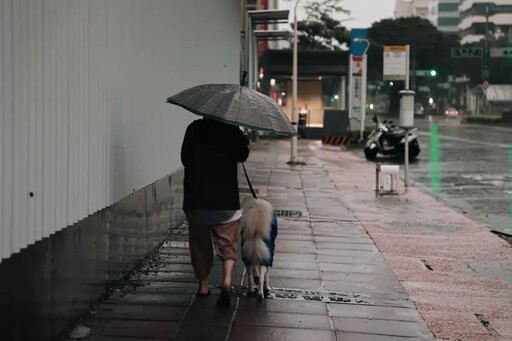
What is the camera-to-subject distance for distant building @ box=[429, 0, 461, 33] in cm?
14025

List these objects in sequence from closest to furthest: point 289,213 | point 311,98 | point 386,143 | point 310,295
A: 1. point 310,295
2. point 289,213
3. point 386,143
4. point 311,98

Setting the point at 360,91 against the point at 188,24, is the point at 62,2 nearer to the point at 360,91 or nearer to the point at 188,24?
the point at 188,24

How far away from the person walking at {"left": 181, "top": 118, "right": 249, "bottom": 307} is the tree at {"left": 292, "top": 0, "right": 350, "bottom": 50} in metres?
58.9

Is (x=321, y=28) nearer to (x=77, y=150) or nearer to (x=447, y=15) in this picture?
(x=77, y=150)

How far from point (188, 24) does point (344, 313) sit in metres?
5.55

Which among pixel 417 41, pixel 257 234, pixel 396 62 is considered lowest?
pixel 257 234

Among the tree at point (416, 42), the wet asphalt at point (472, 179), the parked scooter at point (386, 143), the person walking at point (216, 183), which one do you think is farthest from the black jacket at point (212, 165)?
the tree at point (416, 42)

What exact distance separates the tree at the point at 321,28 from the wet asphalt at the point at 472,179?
115ft

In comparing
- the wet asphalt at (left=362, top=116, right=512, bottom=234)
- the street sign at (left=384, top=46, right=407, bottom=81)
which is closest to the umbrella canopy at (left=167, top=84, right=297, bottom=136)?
the wet asphalt at (left=362, top=116, right=512, bottom=234)

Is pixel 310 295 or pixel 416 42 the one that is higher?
pixel 416 42

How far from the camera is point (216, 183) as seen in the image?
5.93 m

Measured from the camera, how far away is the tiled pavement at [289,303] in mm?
5273

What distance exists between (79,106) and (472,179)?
1530 cm

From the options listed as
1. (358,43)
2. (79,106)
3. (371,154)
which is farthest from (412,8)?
(79,106)
